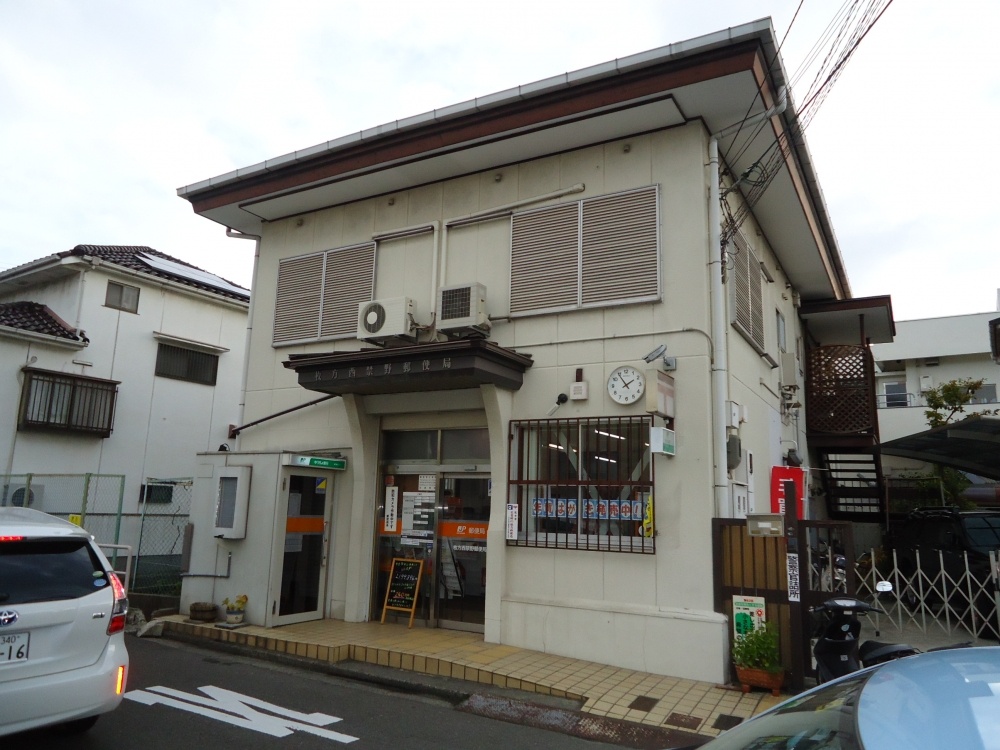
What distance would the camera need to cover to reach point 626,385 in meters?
9.12

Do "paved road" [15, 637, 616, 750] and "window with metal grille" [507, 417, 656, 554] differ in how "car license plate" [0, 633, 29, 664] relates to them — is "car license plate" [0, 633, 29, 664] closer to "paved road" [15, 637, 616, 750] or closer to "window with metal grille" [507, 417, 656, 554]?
"paved road" [15, 637, 616, 750]

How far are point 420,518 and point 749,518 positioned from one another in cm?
483

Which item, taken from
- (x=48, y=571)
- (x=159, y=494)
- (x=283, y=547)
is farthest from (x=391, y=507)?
(x=159, y=494)

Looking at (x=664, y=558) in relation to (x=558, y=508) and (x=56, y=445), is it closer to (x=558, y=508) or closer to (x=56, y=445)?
(x=558, y=508)

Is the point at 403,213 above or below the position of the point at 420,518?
above

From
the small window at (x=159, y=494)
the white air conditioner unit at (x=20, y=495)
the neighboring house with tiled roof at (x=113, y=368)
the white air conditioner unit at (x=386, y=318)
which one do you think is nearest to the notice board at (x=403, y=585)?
the white air conditioner unit at (x=386, y=318)

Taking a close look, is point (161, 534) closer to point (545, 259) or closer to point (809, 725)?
point (545, 259)

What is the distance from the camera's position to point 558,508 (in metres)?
9.33

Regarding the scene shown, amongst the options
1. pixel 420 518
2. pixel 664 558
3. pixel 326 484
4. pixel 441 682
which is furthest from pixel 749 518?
pixel 326 484

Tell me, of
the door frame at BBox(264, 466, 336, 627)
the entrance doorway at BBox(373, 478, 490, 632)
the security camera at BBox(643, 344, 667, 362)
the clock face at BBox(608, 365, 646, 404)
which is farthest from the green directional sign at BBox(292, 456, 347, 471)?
the security camera at BBox(643, 344, 667, 362)

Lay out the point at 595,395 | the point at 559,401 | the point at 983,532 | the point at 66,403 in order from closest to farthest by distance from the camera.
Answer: the point at 595,395 → the point at 559,401 → the point at 983,532 → the point at 66,403

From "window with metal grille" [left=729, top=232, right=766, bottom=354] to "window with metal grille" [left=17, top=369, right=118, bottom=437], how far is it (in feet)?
43.7

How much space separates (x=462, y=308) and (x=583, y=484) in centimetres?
303

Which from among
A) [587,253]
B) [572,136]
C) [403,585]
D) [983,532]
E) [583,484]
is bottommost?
[403,585]
